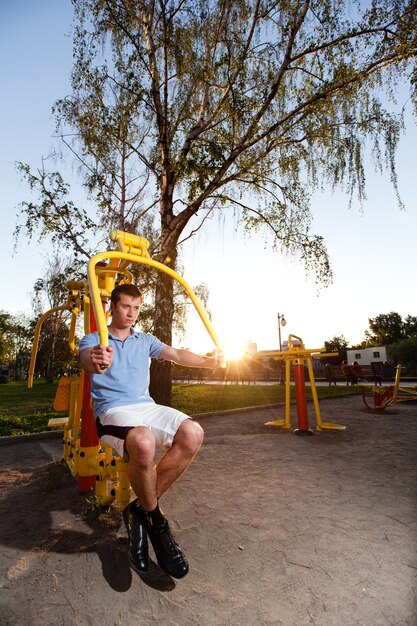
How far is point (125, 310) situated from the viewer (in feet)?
8.07

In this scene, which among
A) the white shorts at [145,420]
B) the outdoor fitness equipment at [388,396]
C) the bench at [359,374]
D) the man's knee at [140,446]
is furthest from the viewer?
the bench at [359,374]

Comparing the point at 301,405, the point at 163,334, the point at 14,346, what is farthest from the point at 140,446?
the point at 14,346

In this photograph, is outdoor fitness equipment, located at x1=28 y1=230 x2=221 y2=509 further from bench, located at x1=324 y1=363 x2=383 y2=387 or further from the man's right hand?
bench, located at x1=324 y1=363 x2=383 y2=387

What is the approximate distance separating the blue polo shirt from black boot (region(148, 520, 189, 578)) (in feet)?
2.35

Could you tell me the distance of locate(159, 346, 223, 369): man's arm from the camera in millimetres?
2551

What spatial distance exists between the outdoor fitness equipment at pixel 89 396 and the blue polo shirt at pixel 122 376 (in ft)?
0.81

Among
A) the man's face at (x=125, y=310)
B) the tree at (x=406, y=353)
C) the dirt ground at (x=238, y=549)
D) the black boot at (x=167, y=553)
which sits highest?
the tree at (x=406, y=353)

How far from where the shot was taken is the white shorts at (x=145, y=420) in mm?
2098

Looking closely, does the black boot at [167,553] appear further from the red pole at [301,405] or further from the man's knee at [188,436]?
the red pole at [301,405]

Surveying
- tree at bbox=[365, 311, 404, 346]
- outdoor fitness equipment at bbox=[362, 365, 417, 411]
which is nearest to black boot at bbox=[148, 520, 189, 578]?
outdoor fitness equipment at bbox=[362, 365, 417, 411]

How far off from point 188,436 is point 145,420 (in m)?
0.28

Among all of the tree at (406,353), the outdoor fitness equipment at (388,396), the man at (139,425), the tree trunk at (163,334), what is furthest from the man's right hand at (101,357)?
the tree at (406,353)

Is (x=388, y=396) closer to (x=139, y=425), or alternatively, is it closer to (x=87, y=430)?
(x=87, y=430)

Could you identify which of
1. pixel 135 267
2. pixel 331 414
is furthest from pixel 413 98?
pixel 135 267
